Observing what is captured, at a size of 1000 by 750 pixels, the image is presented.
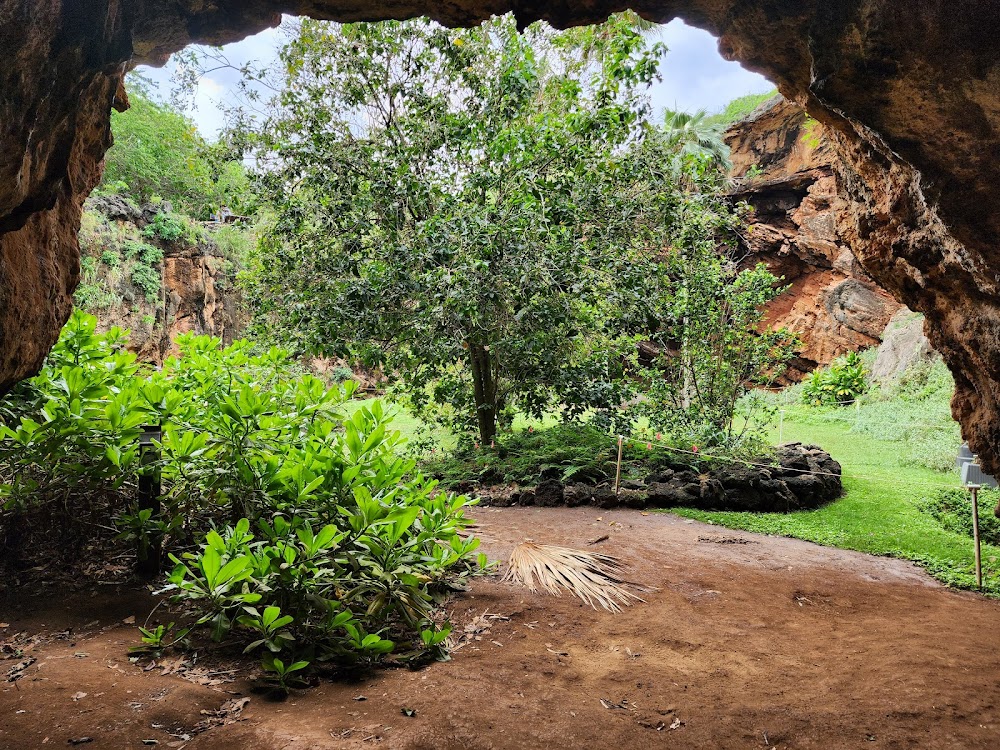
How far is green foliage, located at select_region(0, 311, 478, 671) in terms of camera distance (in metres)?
2.95

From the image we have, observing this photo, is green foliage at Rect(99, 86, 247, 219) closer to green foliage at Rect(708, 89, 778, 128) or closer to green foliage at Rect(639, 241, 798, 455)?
green foliage at Rect(639, 241, 798, 455)

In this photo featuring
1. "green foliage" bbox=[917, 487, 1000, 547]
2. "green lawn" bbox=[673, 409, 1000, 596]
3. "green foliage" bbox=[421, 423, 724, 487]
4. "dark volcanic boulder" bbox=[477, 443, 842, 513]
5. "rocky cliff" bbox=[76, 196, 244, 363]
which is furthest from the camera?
"rocky cliff" bbox=[76, 196, 244, 363]

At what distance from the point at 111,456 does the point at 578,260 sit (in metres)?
6.10

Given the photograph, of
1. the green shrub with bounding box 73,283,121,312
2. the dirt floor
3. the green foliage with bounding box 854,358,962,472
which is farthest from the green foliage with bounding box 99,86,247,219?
the green foliage with bounding box 854,358,962,472

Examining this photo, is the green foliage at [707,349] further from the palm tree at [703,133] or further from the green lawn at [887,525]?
the palm tree at [703,133]

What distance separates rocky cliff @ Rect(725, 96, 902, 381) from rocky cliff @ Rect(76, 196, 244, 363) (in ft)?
57.4

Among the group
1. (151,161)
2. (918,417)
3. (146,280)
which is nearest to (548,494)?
(918,417)

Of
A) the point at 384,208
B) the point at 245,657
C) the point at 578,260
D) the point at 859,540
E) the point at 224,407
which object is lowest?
the point at 859,540

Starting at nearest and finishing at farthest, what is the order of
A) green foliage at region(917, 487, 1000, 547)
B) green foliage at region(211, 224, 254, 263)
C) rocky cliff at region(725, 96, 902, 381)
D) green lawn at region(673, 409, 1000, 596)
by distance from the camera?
green lawn at region(673, 409, 1000, 596), green foliage at region(917, 487, 1000, 547), green foliage at region(211, 224, 254, 263), rocky cliff at region(725, 96, 902, 381)

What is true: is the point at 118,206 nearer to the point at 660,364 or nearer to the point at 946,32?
the point at 660,364

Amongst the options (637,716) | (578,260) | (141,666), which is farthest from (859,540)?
(141,666)

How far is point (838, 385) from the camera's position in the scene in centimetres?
1841

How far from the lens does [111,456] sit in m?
3.12

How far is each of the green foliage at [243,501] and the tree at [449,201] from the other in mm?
4142
